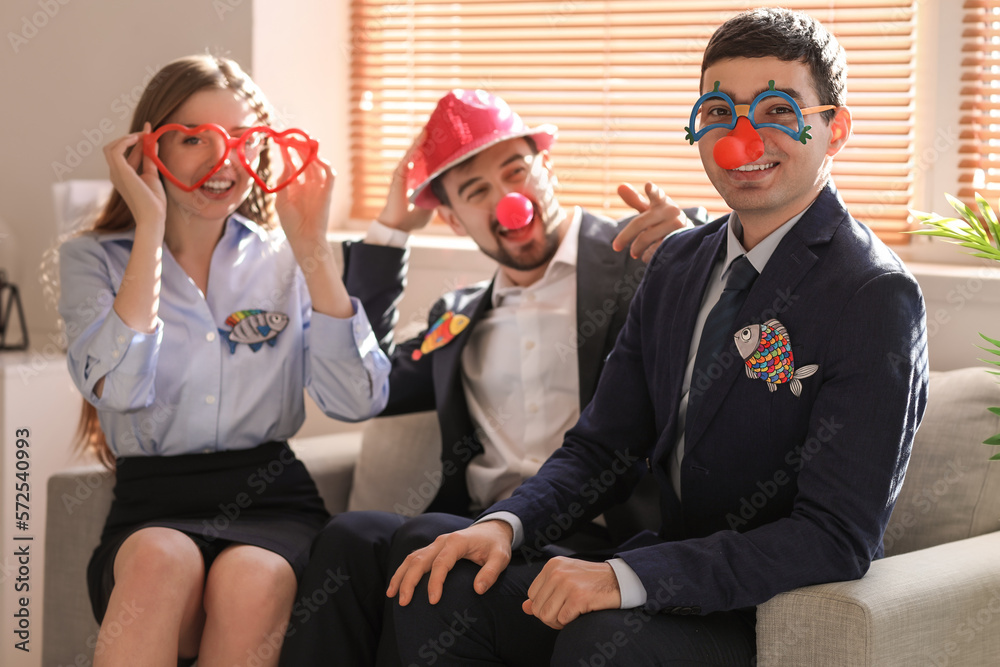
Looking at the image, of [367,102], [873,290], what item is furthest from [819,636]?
[367,102]

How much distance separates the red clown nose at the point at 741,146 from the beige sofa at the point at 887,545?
1.91 feet

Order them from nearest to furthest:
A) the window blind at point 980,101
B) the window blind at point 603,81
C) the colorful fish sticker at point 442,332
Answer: the colorful fish sticker at point 442,332 → the window blind at point 980,101 → the window blind at point 603,81

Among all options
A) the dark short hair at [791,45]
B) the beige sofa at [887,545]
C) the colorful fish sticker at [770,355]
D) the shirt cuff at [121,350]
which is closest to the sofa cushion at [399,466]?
the beige sofa at [887,545]

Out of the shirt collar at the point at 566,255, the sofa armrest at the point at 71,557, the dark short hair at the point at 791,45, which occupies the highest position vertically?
the dark short hair at the point at 791,45

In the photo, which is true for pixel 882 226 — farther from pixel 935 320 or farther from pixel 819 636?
pixel 819 636

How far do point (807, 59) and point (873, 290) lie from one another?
1.11 feet

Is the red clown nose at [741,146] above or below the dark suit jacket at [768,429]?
above

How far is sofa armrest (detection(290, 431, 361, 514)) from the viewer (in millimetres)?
2201

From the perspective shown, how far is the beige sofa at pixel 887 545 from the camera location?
48.8 inches

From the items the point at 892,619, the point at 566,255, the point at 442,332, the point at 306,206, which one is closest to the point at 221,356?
the point at 306,206

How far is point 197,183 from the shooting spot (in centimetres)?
185

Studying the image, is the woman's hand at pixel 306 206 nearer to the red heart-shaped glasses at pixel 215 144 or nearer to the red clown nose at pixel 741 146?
the red heart-shaped glasses at pixel 215 144

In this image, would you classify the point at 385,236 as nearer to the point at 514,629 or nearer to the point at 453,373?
the point at 453,373

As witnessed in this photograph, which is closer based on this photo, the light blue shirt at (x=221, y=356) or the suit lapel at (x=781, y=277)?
the suit lapel at (x=781, y=277)
